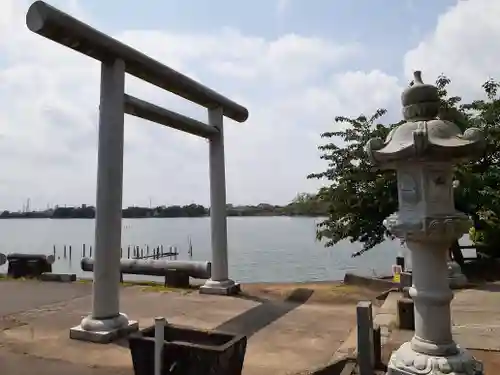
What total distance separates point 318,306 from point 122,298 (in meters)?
4.59

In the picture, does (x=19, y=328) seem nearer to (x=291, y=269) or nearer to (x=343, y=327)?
(x=343, y=327)

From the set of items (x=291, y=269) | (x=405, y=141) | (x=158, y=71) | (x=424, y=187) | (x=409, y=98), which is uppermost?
(x=158, y=71)

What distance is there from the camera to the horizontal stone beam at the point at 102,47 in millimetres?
6000

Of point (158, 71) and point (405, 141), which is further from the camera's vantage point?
point (158, 71)

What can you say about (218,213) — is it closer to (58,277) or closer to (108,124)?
(108,124)

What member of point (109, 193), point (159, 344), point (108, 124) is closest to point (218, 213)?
point (109, 193)

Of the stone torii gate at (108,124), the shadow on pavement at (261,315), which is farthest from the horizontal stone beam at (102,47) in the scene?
the shadow on pavement at (261,315)

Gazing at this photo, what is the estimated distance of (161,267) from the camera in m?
13.5

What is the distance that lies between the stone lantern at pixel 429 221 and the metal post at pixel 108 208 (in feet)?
14.8

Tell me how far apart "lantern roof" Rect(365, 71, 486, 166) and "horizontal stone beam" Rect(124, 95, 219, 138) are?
5.15m

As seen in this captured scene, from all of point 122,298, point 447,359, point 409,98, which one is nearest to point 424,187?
point 409,98

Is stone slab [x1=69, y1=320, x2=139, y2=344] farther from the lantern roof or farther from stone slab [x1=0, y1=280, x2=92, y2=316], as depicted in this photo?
the lantern roof

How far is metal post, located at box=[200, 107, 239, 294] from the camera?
10.7 m

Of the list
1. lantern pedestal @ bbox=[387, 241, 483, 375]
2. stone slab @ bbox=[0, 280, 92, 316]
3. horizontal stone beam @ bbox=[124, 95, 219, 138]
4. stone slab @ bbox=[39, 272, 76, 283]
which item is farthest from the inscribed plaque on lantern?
Result: stone slab @ bbox=[39, 272, 76, 283]
